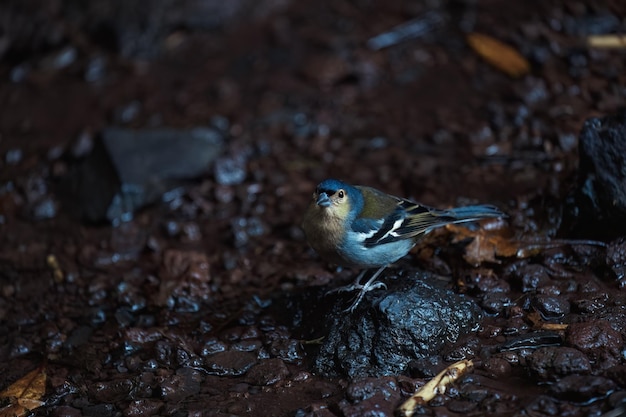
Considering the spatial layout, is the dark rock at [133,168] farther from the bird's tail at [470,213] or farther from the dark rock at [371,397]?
the dark rock at [371,397]

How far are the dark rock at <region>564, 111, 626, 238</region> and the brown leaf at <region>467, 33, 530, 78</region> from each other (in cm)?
270

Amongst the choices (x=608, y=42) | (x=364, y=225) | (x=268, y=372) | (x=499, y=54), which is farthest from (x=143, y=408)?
(x=608, y=42)

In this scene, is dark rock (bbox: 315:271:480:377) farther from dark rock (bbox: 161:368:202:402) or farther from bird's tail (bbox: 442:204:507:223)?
dark rock (bbox: 161:368:202:402)

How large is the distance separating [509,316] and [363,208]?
1.18 metres

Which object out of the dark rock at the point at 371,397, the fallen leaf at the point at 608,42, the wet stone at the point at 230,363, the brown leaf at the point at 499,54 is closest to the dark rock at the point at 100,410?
the wet stone at the point at 230,363

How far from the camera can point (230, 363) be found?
4.88m

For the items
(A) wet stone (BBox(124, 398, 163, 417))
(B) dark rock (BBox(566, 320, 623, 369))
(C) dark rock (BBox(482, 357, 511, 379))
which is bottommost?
(B) dark rock (BBox(566, 320, 623, 369))

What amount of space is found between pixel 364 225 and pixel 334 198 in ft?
0.88

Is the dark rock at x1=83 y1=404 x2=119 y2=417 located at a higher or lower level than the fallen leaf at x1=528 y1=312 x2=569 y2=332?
higher

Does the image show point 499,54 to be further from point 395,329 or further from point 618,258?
point 395,329

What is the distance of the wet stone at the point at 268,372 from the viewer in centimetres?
466

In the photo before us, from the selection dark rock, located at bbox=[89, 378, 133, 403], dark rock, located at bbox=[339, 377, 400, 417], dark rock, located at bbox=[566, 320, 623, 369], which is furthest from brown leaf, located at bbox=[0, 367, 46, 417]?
dark rock, located at bbox=[566, 320, 623, 369]

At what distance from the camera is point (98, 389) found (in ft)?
15.6

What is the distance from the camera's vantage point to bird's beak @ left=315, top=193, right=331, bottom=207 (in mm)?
4898
